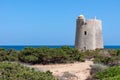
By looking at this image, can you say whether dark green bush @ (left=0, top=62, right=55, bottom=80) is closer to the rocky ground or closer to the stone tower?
the rocky ground

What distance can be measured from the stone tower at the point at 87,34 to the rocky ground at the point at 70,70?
1447cm

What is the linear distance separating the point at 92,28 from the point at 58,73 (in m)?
19.0

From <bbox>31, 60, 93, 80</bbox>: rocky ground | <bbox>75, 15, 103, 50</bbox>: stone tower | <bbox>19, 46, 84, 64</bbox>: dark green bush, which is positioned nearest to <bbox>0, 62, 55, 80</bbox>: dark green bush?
<bbox>31, 60, 93, 80</bbox>: rocky ground

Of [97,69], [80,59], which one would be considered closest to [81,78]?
[97,69]

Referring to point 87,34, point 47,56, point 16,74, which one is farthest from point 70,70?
point 87,34

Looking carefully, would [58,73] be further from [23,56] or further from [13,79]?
[13,79]

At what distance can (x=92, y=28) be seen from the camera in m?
42.3

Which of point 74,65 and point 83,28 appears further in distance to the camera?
point 83,28

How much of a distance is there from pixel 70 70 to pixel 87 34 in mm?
17604

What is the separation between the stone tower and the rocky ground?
47.5 feet

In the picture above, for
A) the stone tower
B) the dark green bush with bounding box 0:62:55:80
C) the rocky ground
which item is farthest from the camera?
the stone tower

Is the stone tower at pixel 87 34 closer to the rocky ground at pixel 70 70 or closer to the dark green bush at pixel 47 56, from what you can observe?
the dark green bush at pixel 47 56

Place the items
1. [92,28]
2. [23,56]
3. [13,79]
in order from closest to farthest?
1. [13,79]
2. [23,56]
3. [92,28]

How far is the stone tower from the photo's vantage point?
42094 millimetres
